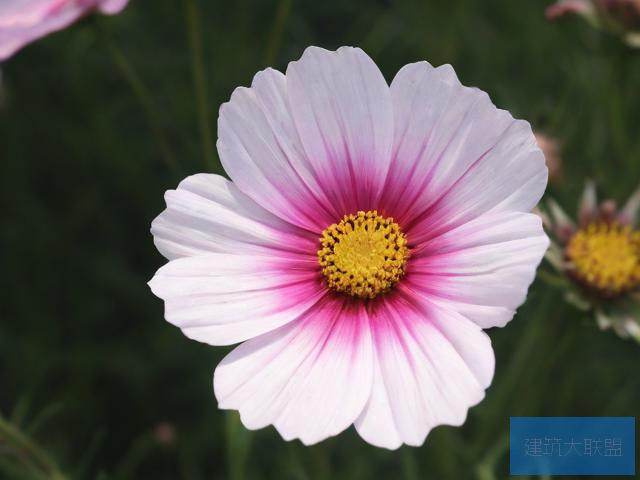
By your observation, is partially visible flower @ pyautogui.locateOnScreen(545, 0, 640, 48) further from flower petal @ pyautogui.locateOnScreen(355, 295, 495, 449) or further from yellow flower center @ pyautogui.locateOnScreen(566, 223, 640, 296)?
flower petal @ pyautogui.locateOnScreen(355, 295, 495, 449)

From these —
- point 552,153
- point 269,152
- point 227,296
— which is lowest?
point 227,296

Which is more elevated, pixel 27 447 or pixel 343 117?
pixel 343 117

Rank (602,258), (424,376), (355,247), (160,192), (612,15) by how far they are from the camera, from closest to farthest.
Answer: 1. (424,376)
2. (355,247)
3. (602,258)
4. (612,15)
5. (160,192)

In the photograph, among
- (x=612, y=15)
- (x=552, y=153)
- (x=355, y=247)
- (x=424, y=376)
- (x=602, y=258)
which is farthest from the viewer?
(x=552, y=153)

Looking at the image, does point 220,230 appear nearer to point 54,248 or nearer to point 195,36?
point 195,36

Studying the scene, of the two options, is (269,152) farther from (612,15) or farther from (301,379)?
(612,15)

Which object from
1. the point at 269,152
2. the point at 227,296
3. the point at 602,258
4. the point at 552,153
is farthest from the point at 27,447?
the point at 552,153

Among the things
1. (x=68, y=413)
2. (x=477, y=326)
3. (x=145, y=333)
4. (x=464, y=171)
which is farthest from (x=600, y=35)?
(x=68, y=413)
